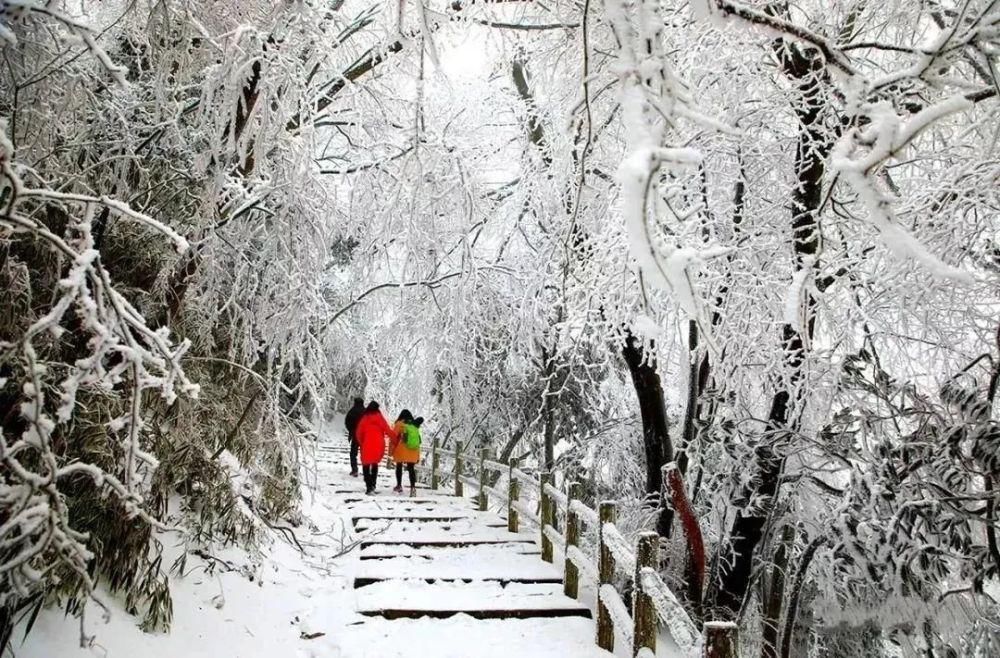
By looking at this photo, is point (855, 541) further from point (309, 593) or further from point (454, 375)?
point (454, 375)

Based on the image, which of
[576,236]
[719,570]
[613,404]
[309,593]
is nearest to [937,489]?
[719,570]

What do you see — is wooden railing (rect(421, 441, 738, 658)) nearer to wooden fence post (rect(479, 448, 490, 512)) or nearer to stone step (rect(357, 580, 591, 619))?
stone step (rect(357, 580, 591, 619))

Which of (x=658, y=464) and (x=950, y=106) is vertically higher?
(x=950, y=106)

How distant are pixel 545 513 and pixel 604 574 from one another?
2.36 meters

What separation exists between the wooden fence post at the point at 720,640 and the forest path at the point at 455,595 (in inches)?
87.4

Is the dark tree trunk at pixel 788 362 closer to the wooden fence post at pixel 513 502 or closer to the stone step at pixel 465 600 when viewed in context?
the stone step at pixel 465 600

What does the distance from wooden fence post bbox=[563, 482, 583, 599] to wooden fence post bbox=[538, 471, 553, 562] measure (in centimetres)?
101

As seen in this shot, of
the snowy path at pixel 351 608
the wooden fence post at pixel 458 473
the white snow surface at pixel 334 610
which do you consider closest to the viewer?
the white snow surface at pixel 334 610

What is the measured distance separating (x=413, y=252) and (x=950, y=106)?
13.5ft

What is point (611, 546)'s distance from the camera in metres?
4.96

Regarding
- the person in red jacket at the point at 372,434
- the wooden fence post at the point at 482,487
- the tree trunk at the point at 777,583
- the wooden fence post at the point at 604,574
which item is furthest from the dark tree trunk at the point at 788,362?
the person in red jacket at the point at 372,434

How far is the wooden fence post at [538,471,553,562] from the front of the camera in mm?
7250

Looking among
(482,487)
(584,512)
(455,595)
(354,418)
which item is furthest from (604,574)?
(354,418)

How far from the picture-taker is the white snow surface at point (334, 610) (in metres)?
3.81
